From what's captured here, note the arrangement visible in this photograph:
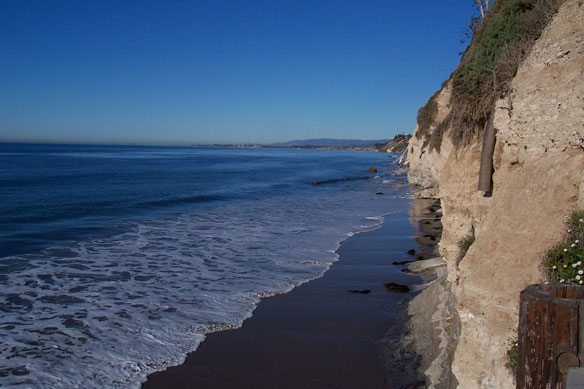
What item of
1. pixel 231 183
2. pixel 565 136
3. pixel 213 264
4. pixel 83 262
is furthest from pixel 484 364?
pixel 231 183

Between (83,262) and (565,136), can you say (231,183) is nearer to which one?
(83,262)

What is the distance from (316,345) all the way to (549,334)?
517 cm

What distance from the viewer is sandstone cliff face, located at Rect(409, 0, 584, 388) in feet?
14.3

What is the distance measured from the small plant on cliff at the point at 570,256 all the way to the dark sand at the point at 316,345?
3.04 metres

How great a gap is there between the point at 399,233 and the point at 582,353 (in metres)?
15.0

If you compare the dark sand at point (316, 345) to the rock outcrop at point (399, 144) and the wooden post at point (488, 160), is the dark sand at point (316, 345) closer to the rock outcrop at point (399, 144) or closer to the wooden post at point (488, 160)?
the wooden post at point (488, 160)

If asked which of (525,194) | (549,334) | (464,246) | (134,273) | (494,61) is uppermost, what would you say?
(494,61)

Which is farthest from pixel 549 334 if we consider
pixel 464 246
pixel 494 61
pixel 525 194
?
pixel 494 61

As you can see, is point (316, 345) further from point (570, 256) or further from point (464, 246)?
point (570, 256)

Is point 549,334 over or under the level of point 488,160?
under

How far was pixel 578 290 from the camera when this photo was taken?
10.4ft

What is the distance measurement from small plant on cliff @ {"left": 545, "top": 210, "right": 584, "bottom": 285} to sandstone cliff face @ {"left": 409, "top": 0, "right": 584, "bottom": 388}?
0.42ft

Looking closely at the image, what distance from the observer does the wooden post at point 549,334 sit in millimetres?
2977

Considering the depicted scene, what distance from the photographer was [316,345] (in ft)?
25.3
